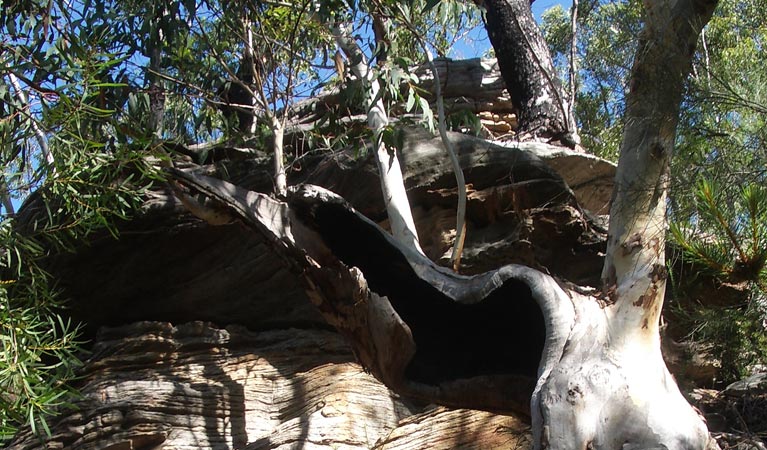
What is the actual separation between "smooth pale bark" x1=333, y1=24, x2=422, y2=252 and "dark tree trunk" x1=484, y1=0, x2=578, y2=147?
1560 millimetres

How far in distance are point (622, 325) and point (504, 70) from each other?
4.15 m

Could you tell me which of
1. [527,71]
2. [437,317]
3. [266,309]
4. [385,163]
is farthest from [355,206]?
[527,71]

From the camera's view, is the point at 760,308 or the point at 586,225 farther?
the point at 586,225

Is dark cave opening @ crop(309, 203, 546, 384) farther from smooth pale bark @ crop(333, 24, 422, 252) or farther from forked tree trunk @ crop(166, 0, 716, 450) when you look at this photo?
smooth pale bark @ crop(333, 24, 422, 252)

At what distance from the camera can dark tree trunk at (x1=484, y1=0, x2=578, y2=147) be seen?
7.11 m

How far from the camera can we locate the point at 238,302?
6590 mm

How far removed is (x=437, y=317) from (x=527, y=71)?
342cm

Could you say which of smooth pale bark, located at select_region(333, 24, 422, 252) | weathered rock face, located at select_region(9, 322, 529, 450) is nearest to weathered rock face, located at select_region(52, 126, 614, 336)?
weathered rock face, located at select_region(9, 322, 529, 450)

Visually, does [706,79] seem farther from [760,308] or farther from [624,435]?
[624,435]

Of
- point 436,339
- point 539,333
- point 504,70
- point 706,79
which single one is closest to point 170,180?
point 436,339

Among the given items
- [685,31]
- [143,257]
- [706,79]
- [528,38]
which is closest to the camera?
[685,31]

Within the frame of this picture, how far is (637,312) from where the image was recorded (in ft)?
12.6

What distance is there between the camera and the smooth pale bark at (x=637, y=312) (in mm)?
3410

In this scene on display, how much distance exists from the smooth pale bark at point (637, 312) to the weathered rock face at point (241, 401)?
1685 millimetres
